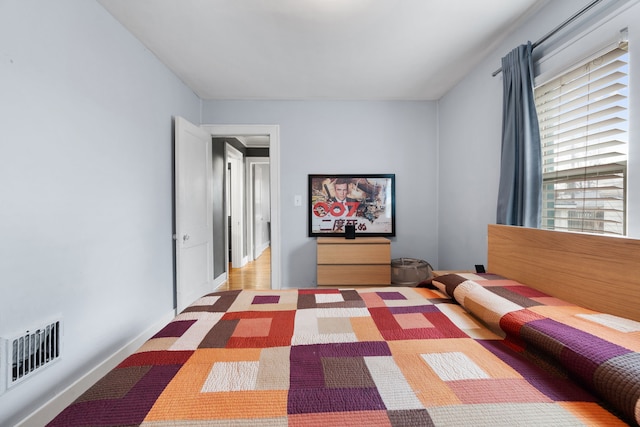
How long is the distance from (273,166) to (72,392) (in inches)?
99.4

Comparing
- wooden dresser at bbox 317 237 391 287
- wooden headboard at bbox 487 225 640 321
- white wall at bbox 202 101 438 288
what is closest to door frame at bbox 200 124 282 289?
white wall at bbox 202 101 438 288

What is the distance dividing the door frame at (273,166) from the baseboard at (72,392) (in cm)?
148

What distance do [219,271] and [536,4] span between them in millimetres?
4154

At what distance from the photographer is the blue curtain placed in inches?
70.7

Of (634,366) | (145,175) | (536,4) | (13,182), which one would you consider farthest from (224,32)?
(634,366)

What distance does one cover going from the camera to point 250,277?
4488 mm

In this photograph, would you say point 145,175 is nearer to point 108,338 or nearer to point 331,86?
point 108,338

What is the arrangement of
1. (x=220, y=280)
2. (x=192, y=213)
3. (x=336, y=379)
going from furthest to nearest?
(x=220, y=280), (x=192, y=213), (x=336, y=379)

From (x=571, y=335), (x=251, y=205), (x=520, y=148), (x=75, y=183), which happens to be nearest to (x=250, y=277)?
(x=251, y=205)

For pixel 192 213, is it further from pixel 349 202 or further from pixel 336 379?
pixel 336 379

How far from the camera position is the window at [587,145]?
139cm

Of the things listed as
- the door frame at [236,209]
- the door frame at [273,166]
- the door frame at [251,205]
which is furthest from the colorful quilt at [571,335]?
the door frame at [251,205]

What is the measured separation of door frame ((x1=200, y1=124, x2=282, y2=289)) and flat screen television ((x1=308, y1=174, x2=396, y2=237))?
0.40 meters

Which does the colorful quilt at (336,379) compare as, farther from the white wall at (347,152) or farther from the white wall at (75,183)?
the white wall at (347,152)
